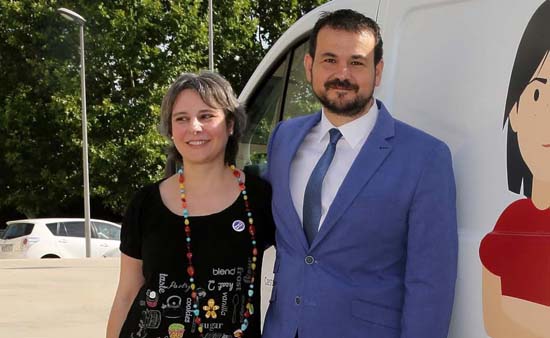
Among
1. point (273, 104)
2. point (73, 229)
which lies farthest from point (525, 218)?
point (73, 229)

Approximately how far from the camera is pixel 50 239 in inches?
627

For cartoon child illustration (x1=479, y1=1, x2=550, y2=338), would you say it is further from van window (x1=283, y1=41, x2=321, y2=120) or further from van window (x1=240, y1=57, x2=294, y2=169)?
van window (x1=240, y1=57, x2=294, y2=169)

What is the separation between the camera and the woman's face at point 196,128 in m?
2.38

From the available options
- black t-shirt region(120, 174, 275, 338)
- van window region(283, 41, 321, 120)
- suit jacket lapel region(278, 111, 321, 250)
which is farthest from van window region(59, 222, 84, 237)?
suit jacket lapel region(278, 111, 321, 250)

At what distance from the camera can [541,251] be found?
1.74 metres

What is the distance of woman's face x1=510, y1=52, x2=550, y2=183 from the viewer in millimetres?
1803

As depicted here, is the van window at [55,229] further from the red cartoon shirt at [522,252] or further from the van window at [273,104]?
the red cartoon shirt at [522,252]

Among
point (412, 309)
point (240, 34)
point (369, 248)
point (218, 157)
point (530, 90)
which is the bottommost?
point (412, 309)

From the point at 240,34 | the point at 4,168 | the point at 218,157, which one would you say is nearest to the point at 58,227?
the point at 4,168

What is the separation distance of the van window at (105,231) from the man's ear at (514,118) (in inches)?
632

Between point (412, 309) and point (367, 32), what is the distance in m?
0.84

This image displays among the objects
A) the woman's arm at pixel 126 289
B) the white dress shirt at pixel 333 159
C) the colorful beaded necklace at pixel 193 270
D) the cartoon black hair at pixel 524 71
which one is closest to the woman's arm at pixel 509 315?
the cartoon black hair at pixel 524 71

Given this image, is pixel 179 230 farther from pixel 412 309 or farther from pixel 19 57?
pixel 19 57

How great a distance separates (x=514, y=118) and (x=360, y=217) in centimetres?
52
